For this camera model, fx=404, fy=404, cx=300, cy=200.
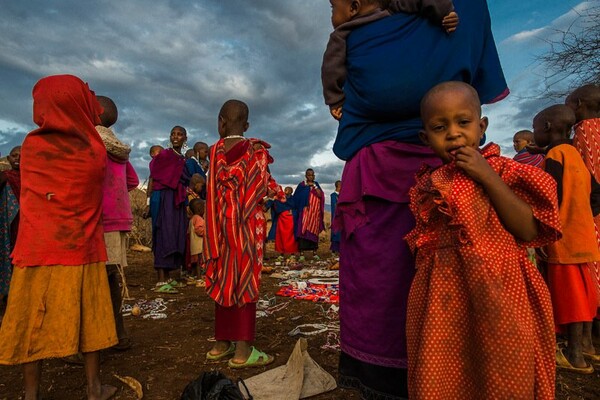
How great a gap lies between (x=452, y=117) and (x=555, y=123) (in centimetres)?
234

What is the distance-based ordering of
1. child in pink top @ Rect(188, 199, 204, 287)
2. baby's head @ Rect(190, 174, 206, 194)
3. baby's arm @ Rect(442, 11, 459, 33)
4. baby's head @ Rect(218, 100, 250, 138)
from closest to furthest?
1. baby's arm @ Rect(442, 11, 459, 33)
2. baby's head @ Rect(218, 100, 250, 138)
3. child in pink top @ Rect(188, 199, 204, 287)
4. baby's head @ Rect(190, 174, 206, 194)

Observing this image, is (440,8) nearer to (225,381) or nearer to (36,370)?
(225,381)

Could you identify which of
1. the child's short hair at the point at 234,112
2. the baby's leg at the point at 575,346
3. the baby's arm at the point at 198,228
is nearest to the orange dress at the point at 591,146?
the baby's leg at the point at 575,346

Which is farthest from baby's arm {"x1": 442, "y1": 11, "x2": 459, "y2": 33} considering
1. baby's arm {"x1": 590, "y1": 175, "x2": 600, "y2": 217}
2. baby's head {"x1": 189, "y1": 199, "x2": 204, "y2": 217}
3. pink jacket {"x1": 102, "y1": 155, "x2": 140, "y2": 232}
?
baby's head {"x1": 189, "y1": 199, "x2": 204, "y2": 217}

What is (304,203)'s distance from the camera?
11.6m

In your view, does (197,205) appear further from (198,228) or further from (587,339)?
(587,339)

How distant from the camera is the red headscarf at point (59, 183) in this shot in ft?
7.31

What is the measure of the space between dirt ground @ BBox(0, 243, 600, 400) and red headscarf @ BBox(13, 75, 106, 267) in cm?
92

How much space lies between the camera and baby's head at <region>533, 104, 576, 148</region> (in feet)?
10.4

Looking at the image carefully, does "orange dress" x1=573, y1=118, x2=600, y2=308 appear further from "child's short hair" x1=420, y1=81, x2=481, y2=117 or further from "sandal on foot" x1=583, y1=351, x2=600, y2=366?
"child's short hair" x1=420, y1=81, x2=481, y2=117

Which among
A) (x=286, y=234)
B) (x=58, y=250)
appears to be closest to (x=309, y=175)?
(x=286, y=234)

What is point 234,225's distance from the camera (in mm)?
3068

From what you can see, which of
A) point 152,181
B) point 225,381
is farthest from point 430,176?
point 152,181

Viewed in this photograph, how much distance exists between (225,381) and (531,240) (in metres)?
1.54
